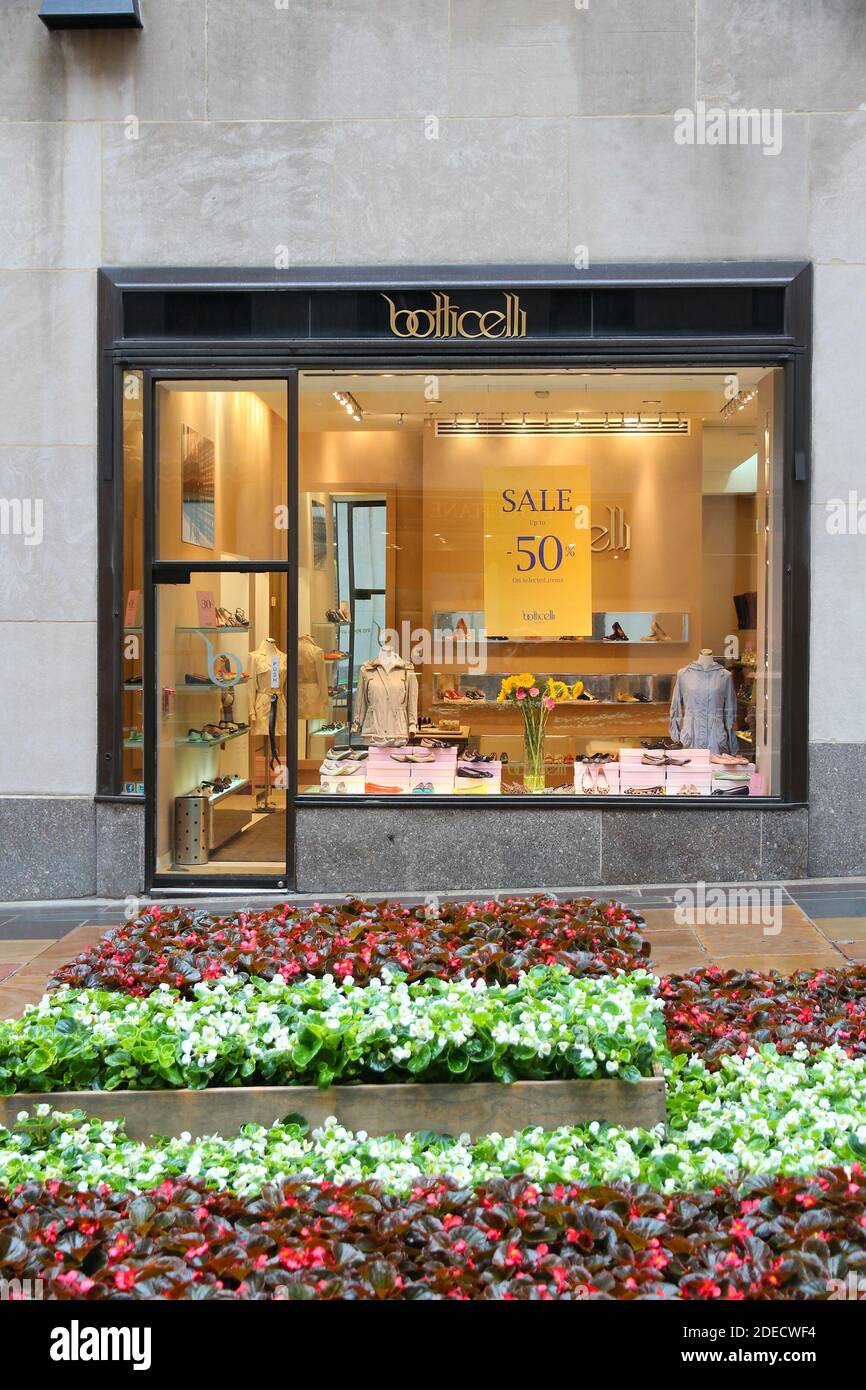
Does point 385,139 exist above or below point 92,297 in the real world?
above

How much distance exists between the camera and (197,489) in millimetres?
10148

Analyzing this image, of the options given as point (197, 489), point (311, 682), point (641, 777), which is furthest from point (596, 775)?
point (197, 489)

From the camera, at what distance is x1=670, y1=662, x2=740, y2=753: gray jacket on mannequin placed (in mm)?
10117

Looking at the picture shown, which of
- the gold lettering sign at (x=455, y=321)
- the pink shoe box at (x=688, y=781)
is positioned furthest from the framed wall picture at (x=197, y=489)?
the pink shoe box at (x=688, y=781)

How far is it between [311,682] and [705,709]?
301 centimetres

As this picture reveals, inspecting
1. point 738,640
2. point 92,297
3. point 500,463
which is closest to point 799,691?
point 738,640

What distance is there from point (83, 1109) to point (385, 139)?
758 cm

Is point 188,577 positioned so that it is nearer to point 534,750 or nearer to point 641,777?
point 534,750

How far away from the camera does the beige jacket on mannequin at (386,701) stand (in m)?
10.3

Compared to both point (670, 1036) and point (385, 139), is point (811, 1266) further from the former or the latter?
point (385, 139)

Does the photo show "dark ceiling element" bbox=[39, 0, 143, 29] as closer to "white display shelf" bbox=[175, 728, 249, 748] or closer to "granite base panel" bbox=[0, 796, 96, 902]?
"white display shelf" bbox=[175, 728, 249, 748]

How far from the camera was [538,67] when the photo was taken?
962 cm
